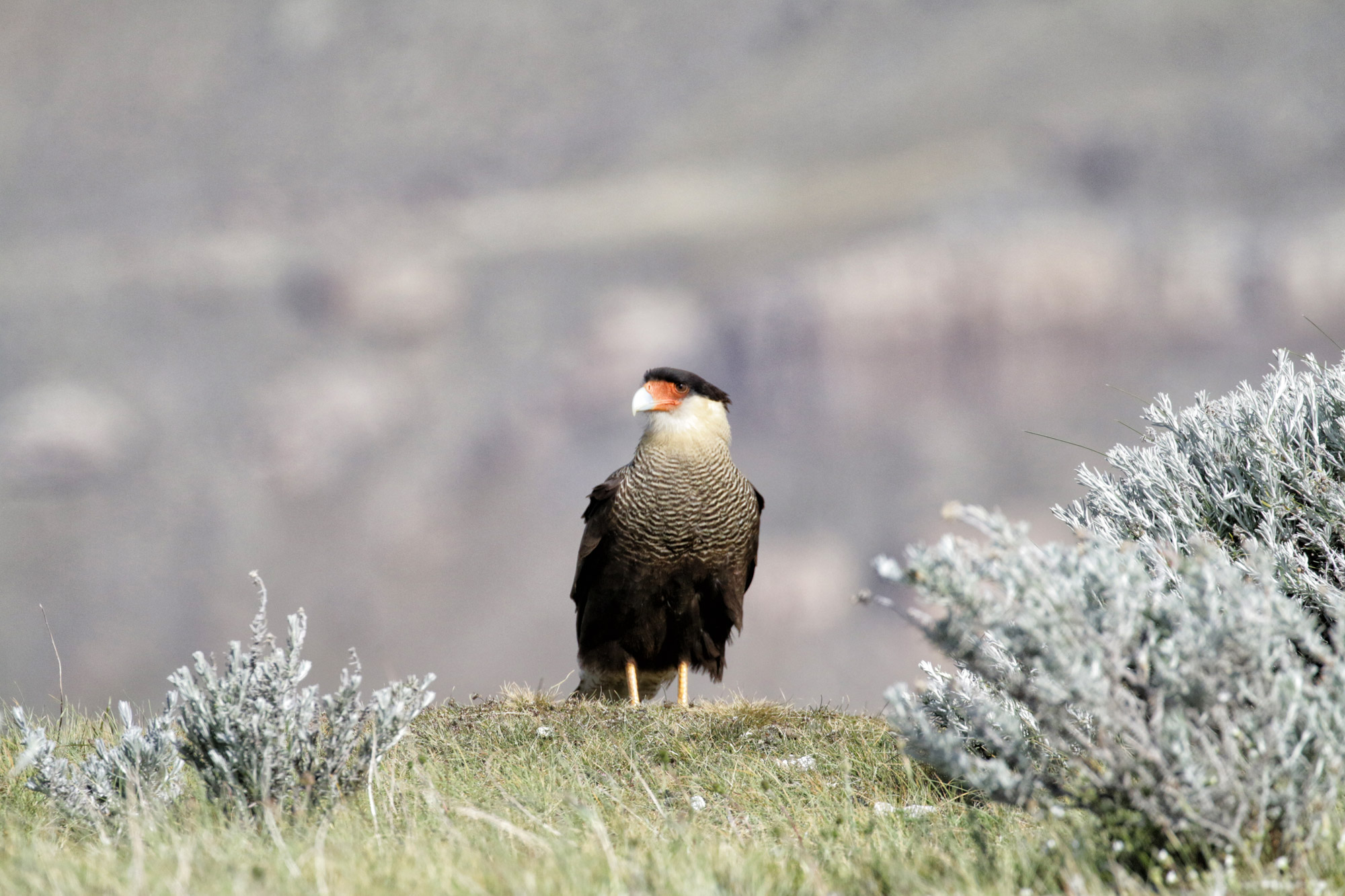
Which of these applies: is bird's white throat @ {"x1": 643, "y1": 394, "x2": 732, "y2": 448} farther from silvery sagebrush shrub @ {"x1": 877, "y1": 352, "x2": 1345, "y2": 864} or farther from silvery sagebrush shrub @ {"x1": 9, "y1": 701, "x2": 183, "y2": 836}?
silvery sagebrush shrub @ {"x1": 877, "y1": 352, "x2": 1345, "y2": 864}

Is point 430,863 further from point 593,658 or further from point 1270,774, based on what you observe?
point 593,658

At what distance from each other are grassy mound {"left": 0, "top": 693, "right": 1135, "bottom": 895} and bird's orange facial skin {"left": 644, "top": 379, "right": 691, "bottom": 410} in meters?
1.90

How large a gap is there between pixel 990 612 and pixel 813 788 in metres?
2.04

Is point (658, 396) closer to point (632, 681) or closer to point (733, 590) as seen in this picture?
point (733, 590)

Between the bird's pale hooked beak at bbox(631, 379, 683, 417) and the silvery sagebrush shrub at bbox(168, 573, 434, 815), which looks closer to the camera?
the silvery sagebrush shrub at bbox(168, 573, 434, 815)

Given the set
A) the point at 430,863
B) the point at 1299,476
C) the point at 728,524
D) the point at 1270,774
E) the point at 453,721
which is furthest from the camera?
the point at 728,524

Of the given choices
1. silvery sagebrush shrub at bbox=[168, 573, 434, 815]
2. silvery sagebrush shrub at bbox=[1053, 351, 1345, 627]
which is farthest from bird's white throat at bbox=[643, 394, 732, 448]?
silvery sagebrush shrub at bbox=[168, 573, 434, 815]

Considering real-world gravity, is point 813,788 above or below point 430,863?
above

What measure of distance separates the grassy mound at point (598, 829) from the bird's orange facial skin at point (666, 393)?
1901 millimetres

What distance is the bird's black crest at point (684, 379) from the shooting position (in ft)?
20.1

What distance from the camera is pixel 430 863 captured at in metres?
2.13

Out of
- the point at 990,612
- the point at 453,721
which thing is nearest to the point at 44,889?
the point at 990,612

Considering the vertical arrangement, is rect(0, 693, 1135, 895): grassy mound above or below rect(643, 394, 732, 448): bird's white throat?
below

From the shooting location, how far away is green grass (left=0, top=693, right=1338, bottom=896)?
206cm
